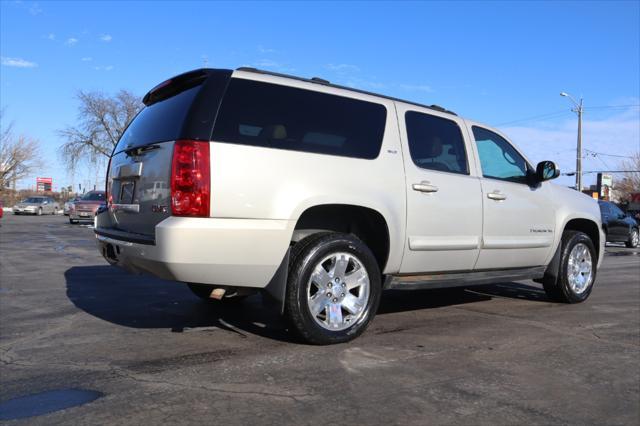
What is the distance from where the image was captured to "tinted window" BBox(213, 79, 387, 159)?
386 centimetres

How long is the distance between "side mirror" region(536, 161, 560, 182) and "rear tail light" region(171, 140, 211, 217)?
389 centimetres

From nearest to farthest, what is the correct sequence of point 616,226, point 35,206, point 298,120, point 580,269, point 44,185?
point 298,120 → point 580,269 → point 616,226 → point 35,206 → point 44,185

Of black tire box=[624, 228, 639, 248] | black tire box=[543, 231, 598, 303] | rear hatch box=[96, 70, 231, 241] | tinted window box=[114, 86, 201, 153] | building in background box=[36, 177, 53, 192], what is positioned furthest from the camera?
building in background box=[36, 177, 53, 192]

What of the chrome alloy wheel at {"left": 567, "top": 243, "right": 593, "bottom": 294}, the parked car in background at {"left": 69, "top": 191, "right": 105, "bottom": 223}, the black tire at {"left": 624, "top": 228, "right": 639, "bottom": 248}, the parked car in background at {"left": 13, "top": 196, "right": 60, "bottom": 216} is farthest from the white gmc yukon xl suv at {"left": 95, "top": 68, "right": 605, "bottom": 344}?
the parked car in background at {"left": 13, "top": 196, "right": 60, "bottom": 216}

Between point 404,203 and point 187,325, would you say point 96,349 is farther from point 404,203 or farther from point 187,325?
point 404,203

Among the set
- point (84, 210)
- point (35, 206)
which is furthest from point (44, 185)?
point (84, 210)

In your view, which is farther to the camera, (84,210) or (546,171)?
(84,210)

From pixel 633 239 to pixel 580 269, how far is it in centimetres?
1474

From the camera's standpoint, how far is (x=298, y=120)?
4168 mm

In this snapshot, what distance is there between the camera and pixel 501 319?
5.39 meters

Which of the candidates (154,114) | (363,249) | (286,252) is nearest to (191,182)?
(286,252)

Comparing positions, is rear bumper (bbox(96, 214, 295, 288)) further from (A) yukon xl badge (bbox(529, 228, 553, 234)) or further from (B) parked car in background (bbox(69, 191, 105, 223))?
(B) parked car in background (bbox(69, 191, 105, 223))

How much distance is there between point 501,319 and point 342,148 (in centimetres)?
249

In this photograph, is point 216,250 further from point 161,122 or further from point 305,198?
point 161,122
